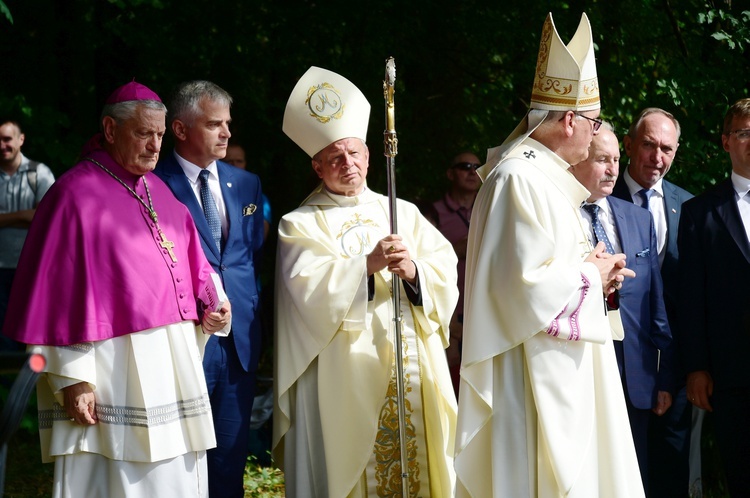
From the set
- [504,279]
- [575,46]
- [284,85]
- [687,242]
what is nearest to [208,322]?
[504,279]

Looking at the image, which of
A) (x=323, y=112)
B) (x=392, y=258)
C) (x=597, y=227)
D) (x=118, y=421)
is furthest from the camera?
(x=323, y=112)

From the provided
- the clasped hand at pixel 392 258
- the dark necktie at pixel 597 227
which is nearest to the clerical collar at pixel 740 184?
the dark necktie at pixel 597 227

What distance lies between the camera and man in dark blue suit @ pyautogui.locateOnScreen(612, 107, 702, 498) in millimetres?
6180

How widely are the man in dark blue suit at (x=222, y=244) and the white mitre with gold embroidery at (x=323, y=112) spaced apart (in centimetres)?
42

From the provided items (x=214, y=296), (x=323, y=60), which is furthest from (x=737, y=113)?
(x=323, y=60)

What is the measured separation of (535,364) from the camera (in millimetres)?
4789

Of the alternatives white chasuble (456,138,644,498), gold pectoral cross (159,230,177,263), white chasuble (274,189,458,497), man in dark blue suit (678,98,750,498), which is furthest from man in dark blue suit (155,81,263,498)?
man in dark blue suit (678,98,750,498)

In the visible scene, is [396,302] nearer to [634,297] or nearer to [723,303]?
[634,297]

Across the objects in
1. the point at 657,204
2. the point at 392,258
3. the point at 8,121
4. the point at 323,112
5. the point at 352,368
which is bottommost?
the point at 352,368

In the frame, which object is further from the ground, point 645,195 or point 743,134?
point 743,134

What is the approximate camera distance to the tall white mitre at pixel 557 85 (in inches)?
200

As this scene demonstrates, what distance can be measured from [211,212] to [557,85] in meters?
2.04

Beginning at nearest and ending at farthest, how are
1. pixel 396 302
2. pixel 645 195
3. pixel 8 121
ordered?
pixel 396 302 → pixel 645 195 → pixel 8 121

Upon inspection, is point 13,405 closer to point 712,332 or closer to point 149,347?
point 149,347
